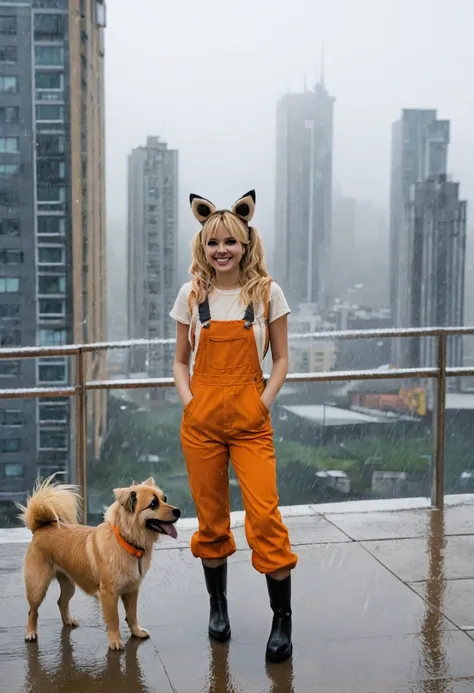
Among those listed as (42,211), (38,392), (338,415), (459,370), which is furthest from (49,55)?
(38,392)

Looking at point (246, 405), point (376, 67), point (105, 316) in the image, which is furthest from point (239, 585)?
point (376, 67)

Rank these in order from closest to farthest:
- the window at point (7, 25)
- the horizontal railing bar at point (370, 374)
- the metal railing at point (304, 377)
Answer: the metal railing at point (304, 377) → the horizontal railing bar at point (370, 374) → the window at point (7, 25)

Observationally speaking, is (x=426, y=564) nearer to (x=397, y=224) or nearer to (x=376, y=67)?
(x=397, y=224)

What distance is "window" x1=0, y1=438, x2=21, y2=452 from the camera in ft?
266

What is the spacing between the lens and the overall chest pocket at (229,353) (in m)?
3.04

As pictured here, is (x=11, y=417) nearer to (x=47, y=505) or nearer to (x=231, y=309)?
(x=47, y=505)

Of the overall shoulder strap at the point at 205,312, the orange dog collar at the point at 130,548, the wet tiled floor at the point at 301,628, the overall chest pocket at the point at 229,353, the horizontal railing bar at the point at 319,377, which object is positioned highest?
the overall shoulder strap at the point at 205,312

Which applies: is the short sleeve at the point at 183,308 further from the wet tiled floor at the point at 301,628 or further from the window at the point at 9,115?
the window at the point at 9,115

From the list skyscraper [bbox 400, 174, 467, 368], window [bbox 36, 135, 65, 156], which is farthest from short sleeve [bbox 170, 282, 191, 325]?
window [bbox 36, 135, 65, 156]

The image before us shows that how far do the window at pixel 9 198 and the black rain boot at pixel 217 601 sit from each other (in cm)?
8271

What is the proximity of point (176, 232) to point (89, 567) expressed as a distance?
8225cm

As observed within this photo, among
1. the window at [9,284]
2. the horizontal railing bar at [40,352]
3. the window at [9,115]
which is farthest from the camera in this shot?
the window at [9,115]

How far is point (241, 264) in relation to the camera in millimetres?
3227

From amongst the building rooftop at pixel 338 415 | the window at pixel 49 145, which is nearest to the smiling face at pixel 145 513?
the building rooftop at pixel 338 415
